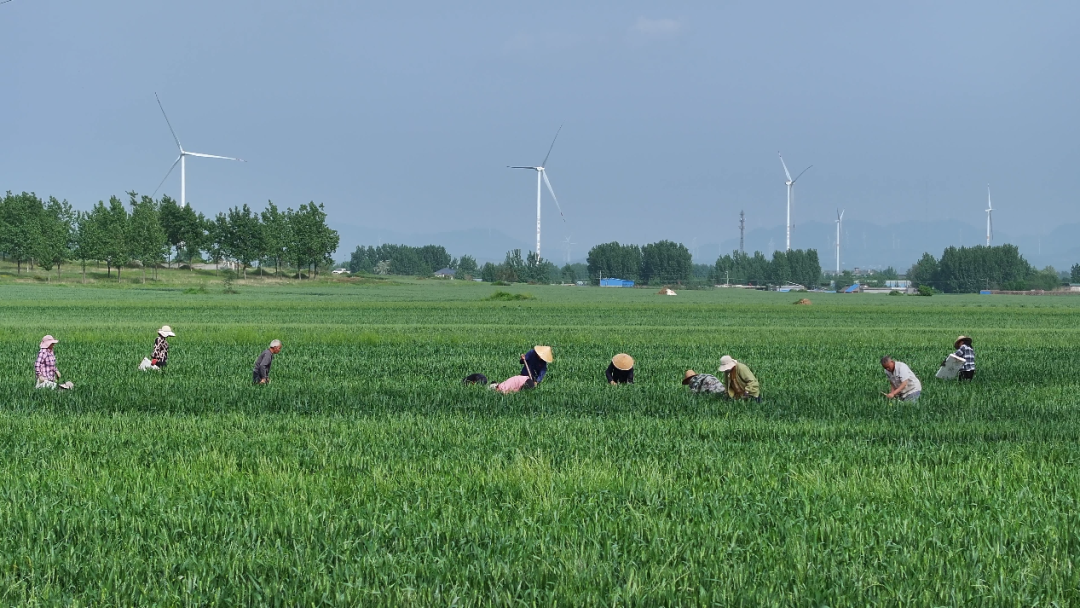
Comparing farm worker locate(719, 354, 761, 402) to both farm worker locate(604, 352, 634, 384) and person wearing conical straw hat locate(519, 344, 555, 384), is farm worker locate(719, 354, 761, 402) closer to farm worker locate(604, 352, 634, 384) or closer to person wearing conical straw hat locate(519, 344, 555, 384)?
farm worker locate(604, 352, 634, 384)

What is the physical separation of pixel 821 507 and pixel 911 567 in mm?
1833

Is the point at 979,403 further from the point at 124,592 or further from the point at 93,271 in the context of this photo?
the point at 93,271

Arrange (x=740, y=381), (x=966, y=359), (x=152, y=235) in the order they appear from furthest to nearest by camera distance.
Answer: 1. (x=152, y=235)
2. (x=966, y=359)
3. (x=740, y=381)

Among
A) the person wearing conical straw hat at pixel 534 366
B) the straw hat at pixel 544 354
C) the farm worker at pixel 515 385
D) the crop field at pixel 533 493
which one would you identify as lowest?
the crop field at pixel 533 493

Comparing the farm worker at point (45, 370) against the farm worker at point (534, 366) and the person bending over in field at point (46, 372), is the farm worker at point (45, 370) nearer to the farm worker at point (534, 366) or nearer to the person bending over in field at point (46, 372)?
the person bending over in field at point (46, 372)

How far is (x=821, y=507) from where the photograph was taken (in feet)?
31.9

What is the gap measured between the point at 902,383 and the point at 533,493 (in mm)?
11449

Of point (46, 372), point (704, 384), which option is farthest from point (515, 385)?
point (46, 372)

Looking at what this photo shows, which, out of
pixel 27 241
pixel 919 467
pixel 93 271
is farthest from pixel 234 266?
pixel 919 467

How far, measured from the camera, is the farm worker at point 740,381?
729 inches

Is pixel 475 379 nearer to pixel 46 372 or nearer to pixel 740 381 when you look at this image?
pixel 740 381

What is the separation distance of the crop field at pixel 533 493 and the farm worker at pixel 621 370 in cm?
50

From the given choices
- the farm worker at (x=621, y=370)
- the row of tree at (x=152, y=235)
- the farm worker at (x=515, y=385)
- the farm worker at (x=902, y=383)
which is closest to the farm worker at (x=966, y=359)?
the farm worker at (x=902, y=383)

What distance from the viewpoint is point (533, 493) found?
10266mm
